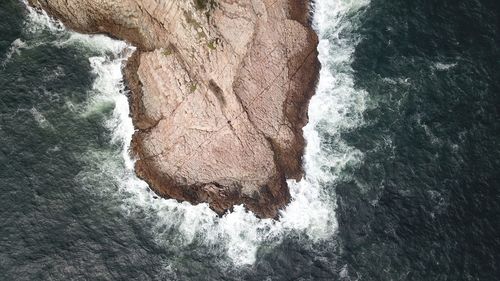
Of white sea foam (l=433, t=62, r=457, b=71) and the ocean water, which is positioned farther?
white sea foam (l=433, t=62, r=457, b=71)

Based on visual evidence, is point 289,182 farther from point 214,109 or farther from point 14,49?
point 14,49

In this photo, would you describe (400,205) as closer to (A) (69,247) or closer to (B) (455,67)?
(B) (455,67)

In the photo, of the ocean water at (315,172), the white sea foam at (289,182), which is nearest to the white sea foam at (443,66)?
the ocean water at (315,172)

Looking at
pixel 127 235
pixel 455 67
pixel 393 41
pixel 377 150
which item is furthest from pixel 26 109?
pixel 455 67

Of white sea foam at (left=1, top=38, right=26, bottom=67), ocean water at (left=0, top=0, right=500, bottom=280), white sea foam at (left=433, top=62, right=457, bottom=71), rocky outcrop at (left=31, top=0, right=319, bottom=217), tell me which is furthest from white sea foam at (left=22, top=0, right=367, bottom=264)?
white sea foam at (left=433, top=62, right=457, bottom=71)

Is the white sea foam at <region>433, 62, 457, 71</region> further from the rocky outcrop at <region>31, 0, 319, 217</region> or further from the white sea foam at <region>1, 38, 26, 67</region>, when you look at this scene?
the white sea foam at <region>1, 38, 26, 67</region>

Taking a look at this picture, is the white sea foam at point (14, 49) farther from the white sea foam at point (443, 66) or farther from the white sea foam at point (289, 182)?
the white sea foam at point (443, 66)

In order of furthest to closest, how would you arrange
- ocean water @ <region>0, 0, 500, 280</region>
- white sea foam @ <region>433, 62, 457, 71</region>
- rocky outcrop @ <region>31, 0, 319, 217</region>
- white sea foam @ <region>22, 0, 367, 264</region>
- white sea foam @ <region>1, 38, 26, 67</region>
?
white sea foam @ <region>433, 62, 457, 71</region>, white sea foam @ <region>1, 38, 26, 67</region>, rocky outcrop @ <region>31, 0, 319, 217</region>, white sea foam @ <region>22, 0, 367, 264</region>, ocean water @ <region>0, 0, 500, 280</region>
